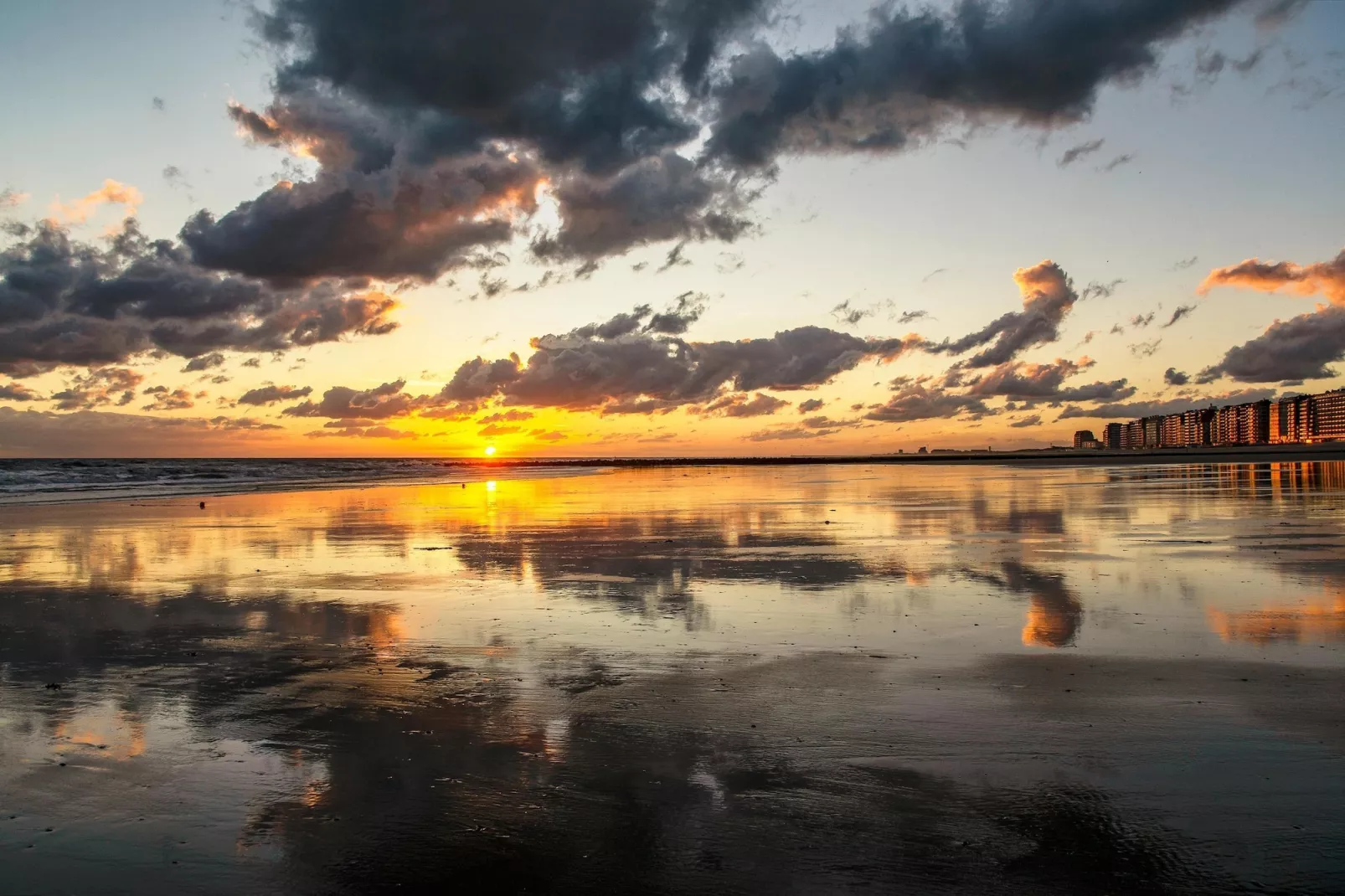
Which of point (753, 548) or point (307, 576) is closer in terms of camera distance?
point (307, 576)

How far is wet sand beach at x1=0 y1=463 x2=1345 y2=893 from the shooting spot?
5.54m

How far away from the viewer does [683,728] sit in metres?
7.98

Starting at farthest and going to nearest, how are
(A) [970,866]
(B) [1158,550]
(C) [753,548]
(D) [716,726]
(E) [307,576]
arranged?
(C) [753,548], (B) [1158,550], (E) [307,576], (D) [716,726], (A) [970,866]

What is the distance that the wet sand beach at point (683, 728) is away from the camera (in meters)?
5.54

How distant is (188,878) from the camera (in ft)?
17.8

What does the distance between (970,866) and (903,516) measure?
85.3 ft

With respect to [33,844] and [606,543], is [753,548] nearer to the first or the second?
[606,543]

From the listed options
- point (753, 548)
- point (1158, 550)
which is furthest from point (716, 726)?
point (1158, 550)

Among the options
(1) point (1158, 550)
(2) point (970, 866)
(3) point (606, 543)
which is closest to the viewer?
(2) point (970, 866)

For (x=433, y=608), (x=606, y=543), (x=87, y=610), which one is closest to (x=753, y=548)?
(x=606, y=543)

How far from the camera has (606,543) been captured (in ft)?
76.5

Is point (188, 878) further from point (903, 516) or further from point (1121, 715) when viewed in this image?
point (903, 516)

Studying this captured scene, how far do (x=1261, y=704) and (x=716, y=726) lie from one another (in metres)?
5.01

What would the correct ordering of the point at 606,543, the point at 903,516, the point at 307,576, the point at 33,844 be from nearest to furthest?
the point at 33,844
the point at 307,576
the point at 606,543
the point at 903,516
